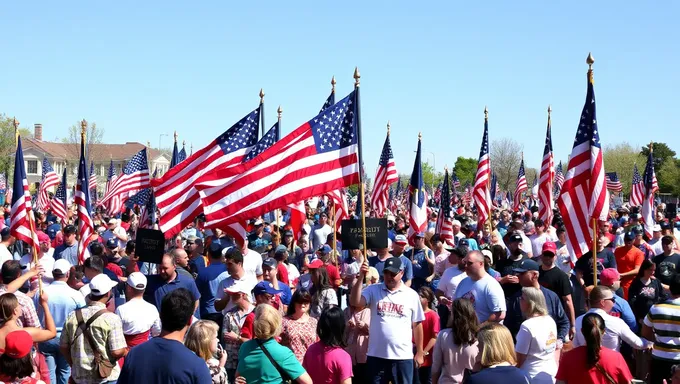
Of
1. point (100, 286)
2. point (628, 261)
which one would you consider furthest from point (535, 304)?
point (628, 261)

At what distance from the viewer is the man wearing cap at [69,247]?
1390 cm

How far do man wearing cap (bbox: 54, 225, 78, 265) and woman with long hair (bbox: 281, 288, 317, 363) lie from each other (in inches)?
294

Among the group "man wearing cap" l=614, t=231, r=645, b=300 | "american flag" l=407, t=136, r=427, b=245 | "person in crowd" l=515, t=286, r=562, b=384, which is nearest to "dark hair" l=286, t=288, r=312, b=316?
"person in crowd" l=515, t=286, r=562, b=384

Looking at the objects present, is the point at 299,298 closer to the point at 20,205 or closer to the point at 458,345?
the point at 458,345

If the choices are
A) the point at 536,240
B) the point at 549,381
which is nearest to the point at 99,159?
the point at 536,240

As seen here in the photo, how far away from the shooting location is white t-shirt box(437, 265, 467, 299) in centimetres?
1035

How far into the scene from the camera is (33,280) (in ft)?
35.9

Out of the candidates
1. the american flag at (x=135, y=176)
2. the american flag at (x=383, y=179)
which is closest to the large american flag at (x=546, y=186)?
the american flag at (x=383, y=179)

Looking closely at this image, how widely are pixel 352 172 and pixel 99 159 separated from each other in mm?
116644

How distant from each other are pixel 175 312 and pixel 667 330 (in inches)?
203

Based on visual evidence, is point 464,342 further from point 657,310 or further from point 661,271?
point 661,271

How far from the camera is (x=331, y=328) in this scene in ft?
21.5

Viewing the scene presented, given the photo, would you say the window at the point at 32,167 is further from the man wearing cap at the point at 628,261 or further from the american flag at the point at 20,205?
the man wearing cap at the point at 628,261

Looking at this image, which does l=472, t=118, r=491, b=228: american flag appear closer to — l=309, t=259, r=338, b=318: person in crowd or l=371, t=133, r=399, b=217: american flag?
l=371, t=133, r=399, b=217: american flag
